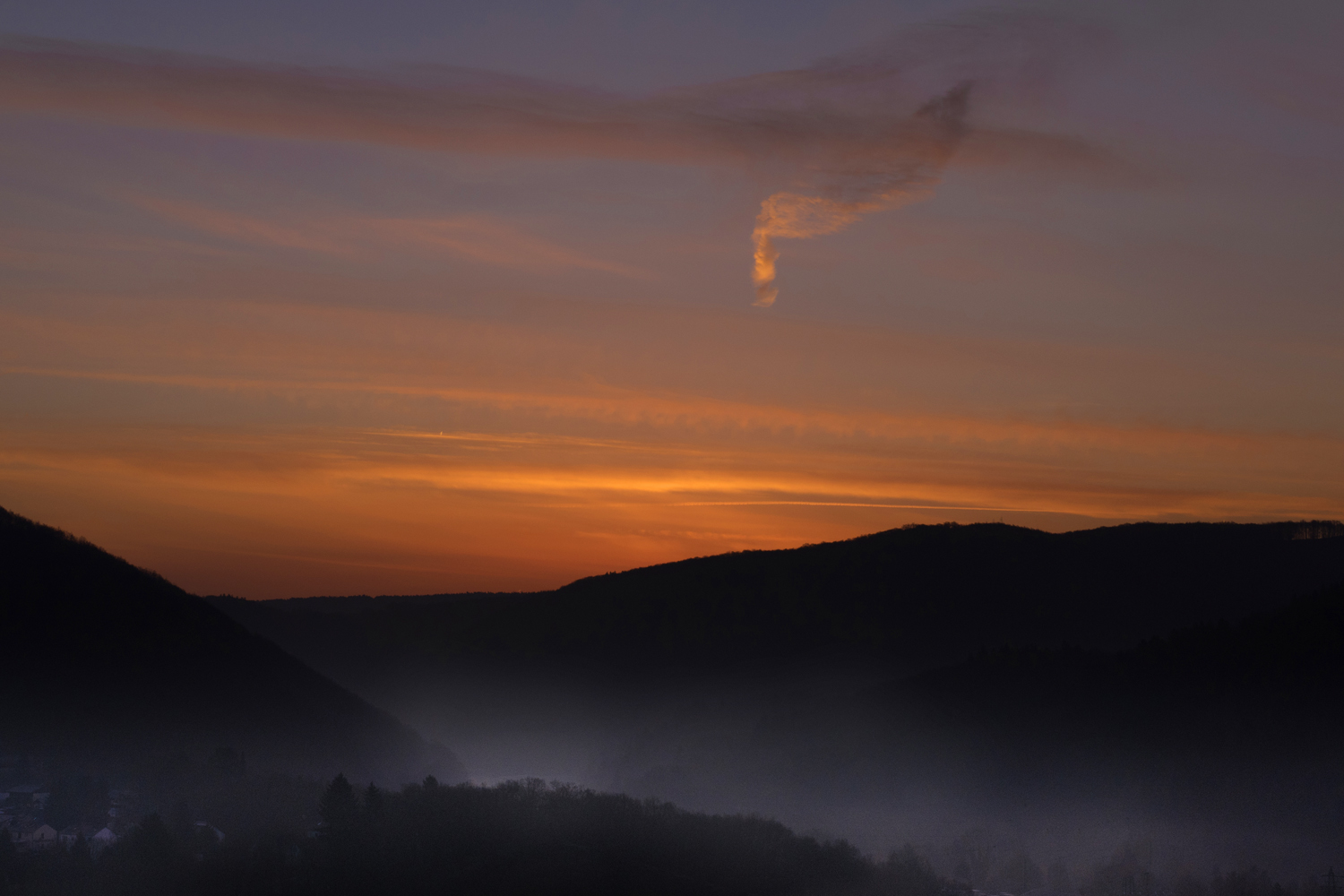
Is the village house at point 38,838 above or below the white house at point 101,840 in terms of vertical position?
above

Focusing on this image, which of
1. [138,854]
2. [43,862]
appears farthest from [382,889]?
[43,862]

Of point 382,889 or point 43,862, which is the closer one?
point 43,862

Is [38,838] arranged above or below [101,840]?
above

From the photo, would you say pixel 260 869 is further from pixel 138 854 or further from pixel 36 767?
pixel 36 767

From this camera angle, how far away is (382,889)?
197250 millimetres

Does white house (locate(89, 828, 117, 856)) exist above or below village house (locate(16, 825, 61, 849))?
below

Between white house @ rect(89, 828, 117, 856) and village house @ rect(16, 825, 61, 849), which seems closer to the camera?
village house @ rect(16, 825, 61, 849)

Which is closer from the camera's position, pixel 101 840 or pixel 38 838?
pixel 38 838

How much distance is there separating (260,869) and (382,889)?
64.0 feet

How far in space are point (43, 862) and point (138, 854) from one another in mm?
13343

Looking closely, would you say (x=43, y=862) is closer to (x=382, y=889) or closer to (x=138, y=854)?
(x=138, y=854)

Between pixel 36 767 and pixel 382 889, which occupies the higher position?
pixel 36 767

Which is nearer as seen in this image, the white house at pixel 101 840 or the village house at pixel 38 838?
the village house at pixel 38 838

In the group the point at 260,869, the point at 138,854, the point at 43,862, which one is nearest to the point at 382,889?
the point at 260,869
